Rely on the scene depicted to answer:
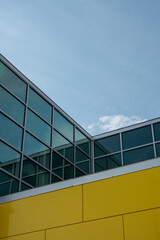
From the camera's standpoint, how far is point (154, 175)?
8133 millimetres

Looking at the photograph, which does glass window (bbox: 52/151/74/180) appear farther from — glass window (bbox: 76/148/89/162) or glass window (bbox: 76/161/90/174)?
glass window (bbox: 76/148/89/162)

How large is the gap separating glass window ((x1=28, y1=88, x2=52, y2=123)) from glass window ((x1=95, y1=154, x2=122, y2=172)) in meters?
3.29

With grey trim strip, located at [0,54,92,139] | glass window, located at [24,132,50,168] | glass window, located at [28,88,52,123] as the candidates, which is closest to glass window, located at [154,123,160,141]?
grey trim strip, located at [0,54,92,139]

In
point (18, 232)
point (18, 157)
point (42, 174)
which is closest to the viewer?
point (18, 232)

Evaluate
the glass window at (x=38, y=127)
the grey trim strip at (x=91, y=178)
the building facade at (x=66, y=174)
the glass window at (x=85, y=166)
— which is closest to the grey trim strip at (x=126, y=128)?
the building facade at (x=66, y=174)

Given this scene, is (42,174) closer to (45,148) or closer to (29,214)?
(45,148)

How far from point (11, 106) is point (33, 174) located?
2.51 metres

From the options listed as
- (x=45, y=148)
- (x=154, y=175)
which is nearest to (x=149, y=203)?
(x=154, y=175)

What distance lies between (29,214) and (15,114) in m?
5.48

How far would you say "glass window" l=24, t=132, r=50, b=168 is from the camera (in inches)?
568

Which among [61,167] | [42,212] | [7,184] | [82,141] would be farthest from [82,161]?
[42,212]

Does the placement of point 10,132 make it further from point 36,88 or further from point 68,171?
point 68,171

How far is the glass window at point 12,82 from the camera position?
1431 cm

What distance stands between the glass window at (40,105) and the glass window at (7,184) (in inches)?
128
